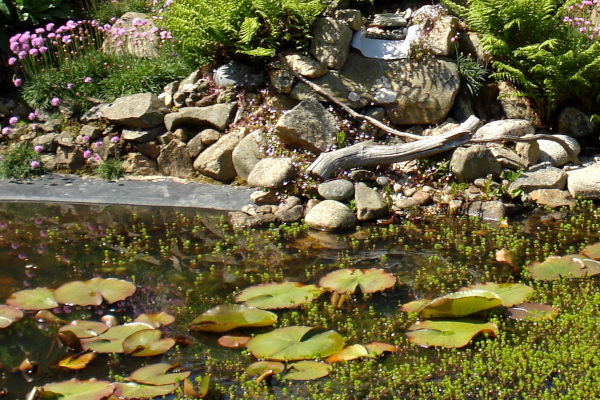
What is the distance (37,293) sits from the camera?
5.39 m

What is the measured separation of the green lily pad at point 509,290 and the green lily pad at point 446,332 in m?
0.41

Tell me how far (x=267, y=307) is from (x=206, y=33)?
4382 mm

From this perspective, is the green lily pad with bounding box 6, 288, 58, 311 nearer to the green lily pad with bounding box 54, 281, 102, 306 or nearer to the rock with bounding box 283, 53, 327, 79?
the green lily pad with bounding box 54, 281, 102, 306

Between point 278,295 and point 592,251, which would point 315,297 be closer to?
point 278,295

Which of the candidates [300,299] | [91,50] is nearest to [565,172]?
[300,299]

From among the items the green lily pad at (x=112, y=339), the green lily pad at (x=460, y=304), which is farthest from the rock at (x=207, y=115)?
the green lily pad at (x=460, y=304)

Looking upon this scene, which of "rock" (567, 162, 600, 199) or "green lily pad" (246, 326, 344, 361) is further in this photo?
"rock" (567, 162, 600, 199)

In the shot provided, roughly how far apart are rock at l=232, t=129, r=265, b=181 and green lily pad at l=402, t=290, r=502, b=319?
368 centimetres

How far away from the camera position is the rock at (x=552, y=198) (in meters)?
7.29

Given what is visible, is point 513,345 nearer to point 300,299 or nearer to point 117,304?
point 300,299

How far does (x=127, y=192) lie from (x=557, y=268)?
479 cm

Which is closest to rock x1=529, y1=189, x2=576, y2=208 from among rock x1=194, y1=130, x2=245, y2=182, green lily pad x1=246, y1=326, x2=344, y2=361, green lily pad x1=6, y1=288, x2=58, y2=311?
rock x1=194, y1=130, x2=245, y2=182

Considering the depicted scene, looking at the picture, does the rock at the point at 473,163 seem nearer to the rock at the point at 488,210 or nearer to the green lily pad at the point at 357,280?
the rock at the point at 488,210

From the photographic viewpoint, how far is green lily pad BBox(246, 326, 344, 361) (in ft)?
14.5
